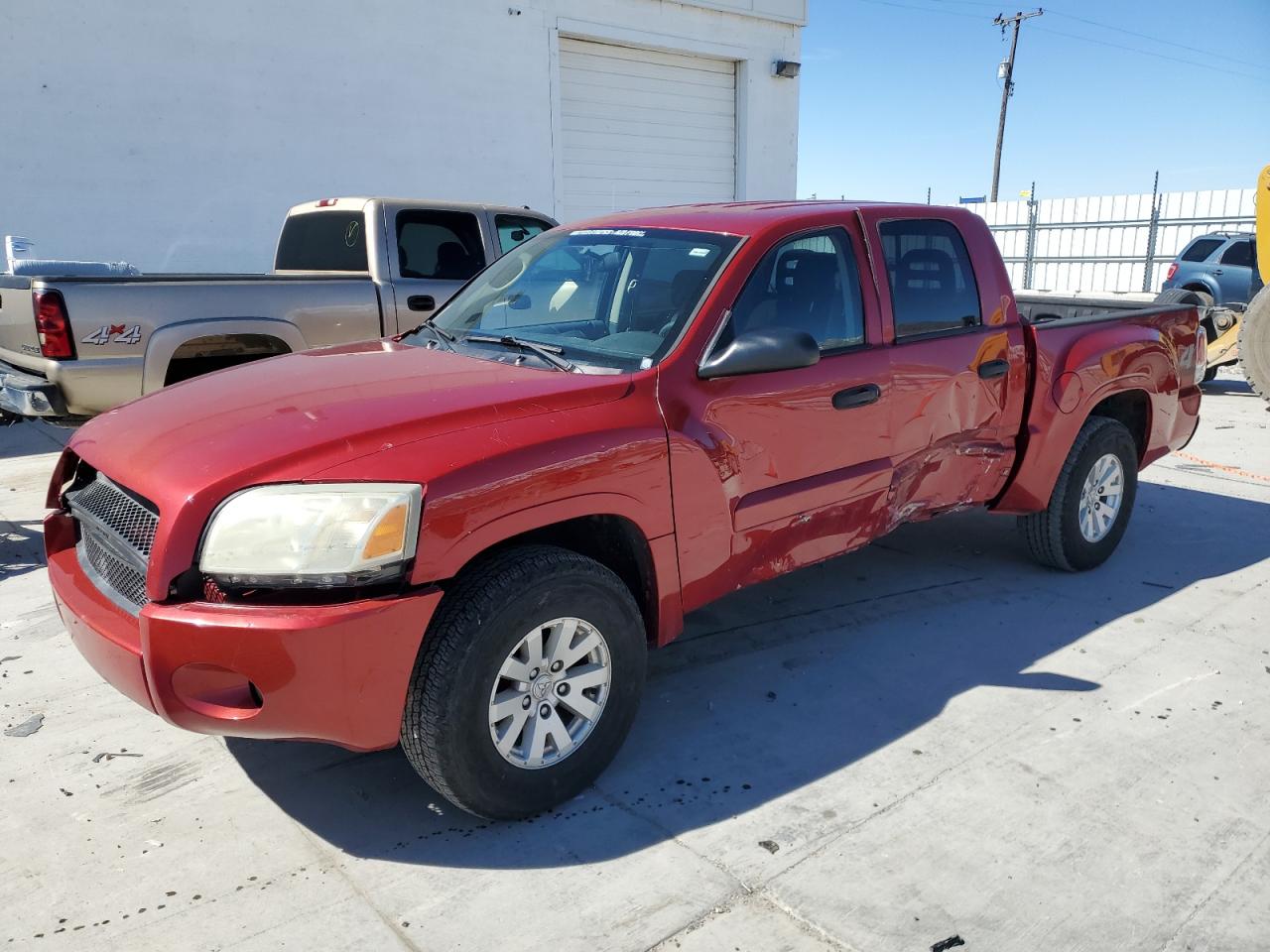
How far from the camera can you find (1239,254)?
14.3m

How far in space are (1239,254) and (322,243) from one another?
44.3 feet

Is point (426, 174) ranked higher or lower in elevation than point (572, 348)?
higher

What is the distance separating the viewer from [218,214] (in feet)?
34.8

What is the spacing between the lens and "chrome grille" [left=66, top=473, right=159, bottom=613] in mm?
2641

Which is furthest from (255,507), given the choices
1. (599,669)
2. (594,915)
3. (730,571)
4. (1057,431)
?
(1057,431)

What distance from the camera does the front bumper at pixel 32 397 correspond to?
17.3 ft

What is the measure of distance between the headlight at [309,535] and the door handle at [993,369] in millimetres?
2811

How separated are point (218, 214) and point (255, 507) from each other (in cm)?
944

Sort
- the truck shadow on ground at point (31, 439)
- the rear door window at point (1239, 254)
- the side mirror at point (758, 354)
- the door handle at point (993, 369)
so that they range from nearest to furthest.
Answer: the side mirror at point (758, 354)
the door handle at point (993, 369)
the truck shadow on ground at point (31, 439)
the rear door window at point (1239, 254)

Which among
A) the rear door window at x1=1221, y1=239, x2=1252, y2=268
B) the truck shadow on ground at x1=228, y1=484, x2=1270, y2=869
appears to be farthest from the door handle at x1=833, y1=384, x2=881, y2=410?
the rear door window at x1=1221, y1=239, x2=1252, y2=268

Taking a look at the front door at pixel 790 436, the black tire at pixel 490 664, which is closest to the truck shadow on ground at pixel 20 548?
the black tire at pixel 490 664

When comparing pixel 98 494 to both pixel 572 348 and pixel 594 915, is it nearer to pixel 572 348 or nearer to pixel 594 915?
pixel 572 348

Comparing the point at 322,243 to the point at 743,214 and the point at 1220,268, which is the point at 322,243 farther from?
the point at 1220,268

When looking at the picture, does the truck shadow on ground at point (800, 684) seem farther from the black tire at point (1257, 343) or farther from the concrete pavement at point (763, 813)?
the black tire at point (1257, 343)
